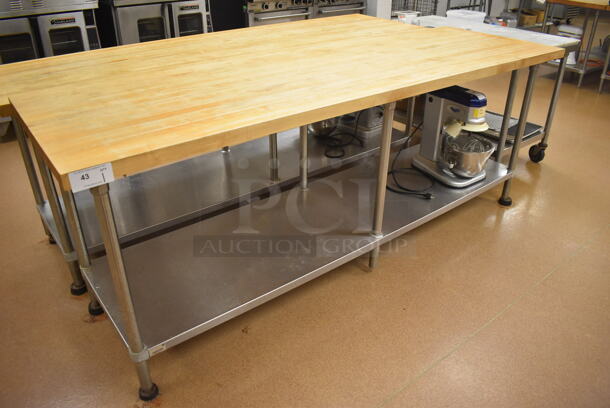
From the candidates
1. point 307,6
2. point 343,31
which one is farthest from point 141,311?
point 307,6

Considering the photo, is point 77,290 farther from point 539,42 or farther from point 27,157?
point 539,42

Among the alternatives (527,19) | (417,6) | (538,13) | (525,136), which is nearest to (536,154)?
(525,136)

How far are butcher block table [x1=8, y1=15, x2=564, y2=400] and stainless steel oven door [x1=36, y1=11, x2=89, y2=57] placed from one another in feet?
6.91

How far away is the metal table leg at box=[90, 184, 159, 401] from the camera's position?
4.49 feet

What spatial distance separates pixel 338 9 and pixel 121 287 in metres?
4.84

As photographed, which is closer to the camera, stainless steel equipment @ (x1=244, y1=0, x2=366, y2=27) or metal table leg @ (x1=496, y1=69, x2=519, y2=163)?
metal table leg @ (x1=496, y1=69, x2=519, y2=163)

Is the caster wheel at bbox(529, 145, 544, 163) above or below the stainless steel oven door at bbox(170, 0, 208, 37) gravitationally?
below

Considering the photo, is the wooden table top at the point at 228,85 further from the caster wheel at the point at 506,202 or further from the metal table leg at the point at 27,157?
the caster wheel at the point at 506,202

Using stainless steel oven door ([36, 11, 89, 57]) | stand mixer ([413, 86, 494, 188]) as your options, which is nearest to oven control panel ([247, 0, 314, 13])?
stainless steel oven door ([36, 11, 89, 57])

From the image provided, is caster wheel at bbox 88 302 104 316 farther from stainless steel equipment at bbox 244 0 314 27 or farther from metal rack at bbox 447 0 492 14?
metal rack at bbox 447 0 492 14

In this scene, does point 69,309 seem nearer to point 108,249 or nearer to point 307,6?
point 108,249

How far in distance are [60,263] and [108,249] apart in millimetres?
1190

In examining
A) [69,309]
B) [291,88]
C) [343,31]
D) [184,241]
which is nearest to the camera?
[291,88]

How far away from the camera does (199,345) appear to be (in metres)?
1.96
